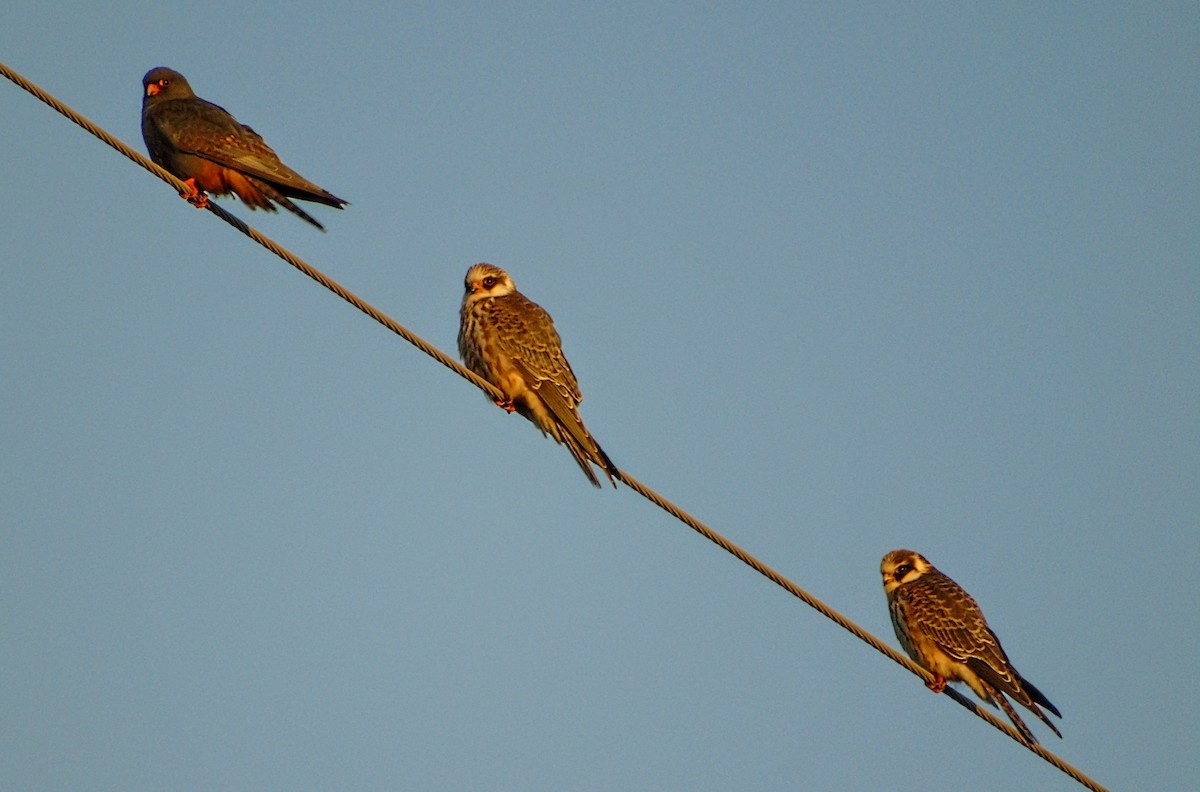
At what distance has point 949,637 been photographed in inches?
474

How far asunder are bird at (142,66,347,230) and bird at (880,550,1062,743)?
5482 millimetres

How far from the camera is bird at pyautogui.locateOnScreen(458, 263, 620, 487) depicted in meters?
10.6

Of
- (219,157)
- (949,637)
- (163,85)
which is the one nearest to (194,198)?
(219,157)

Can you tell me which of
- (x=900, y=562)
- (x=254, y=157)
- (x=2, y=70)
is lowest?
(x=2, y=70)

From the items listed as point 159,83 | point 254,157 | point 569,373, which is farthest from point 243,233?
point 159,83

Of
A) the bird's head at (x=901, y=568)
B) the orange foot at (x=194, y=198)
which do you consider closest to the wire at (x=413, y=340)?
the orange foot at (x=194, y=198)

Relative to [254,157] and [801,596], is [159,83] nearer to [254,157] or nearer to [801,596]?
[254,157]

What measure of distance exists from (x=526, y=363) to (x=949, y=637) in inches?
154

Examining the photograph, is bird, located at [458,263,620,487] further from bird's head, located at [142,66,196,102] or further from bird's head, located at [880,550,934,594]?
bird's head, located at [880,550,934,594]

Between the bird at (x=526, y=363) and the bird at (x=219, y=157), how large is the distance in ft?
5.02

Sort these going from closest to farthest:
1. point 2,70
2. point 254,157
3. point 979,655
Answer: point 2,70
point 254,157
point 979,655

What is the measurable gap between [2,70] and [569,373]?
465cm

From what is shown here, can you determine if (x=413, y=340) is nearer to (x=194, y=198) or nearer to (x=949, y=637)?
(x=194, y=198)

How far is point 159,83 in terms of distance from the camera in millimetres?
11789
